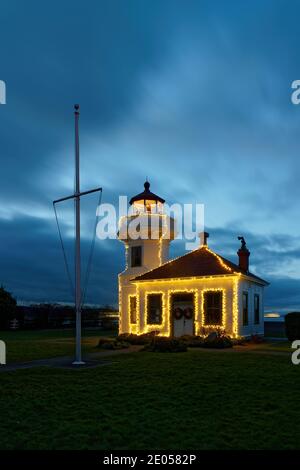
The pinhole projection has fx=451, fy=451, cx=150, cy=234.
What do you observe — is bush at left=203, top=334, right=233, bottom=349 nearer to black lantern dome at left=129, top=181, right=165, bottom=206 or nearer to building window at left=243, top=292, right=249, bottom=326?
building window at left=243, top=292, right=249, bottom=326

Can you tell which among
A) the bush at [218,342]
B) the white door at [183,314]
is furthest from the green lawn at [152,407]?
the white door at [183,314]

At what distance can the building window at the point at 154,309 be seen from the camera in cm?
2575

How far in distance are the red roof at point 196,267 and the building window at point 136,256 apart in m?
1.92

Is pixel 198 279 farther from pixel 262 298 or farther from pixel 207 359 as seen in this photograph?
pixel 207 359

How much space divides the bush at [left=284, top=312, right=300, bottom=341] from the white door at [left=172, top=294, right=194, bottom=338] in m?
5.92

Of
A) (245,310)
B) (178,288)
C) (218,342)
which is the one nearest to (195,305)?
(178,288)

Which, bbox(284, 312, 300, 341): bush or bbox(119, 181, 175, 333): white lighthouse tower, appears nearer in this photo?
bbox(284, 312, 300, 341): bush

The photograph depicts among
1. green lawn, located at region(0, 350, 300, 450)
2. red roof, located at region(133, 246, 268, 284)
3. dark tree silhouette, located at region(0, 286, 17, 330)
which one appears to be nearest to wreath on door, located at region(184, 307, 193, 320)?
red roof, located at region(133, 246, 268, 284)

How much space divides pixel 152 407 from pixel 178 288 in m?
16.4

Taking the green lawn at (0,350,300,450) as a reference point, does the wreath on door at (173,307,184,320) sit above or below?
above

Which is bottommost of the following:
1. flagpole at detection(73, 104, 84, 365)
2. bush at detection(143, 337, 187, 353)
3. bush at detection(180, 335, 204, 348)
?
bush at detection(180, 335, 204, 348)

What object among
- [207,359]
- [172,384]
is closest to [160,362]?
[207,359]

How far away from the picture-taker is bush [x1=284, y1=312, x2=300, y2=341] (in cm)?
2564

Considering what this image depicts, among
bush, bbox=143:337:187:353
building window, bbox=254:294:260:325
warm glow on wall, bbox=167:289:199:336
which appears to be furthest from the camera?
building window, bbox=254:294:260:325
